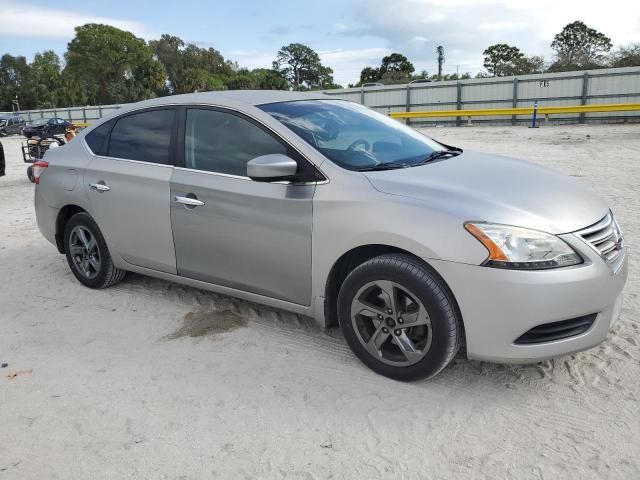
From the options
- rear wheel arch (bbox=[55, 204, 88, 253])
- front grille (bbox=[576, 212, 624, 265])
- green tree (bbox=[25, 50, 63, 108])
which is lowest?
rear wheel arch (bbox=[55, 204, 88, 253])

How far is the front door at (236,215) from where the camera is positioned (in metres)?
3.27

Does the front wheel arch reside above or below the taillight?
below

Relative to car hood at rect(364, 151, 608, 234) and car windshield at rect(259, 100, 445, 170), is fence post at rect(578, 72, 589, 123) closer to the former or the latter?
car windshield at rect(259, 100, 445, 170)

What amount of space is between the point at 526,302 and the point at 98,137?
370 cm

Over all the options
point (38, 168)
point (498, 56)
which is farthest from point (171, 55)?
point (38, 168)

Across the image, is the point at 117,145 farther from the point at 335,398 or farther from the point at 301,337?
the point at 335,398

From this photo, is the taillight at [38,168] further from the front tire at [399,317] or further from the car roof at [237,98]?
the front tire at [399,317]

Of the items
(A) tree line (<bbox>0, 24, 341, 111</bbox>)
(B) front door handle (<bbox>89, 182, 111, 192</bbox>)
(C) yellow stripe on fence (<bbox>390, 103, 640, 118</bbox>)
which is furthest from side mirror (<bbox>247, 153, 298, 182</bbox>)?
(A) tree line (<bbox>0, 24, 341, 111</bbox>)

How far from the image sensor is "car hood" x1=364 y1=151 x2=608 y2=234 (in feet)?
8.89

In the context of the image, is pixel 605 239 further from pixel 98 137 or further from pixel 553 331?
pixel 98 137

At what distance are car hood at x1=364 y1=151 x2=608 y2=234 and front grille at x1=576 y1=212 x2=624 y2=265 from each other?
0.04 metres

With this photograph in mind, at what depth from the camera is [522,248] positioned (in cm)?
260

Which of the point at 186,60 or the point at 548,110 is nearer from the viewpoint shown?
the point at 548,110

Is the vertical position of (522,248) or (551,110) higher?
(551,110)
